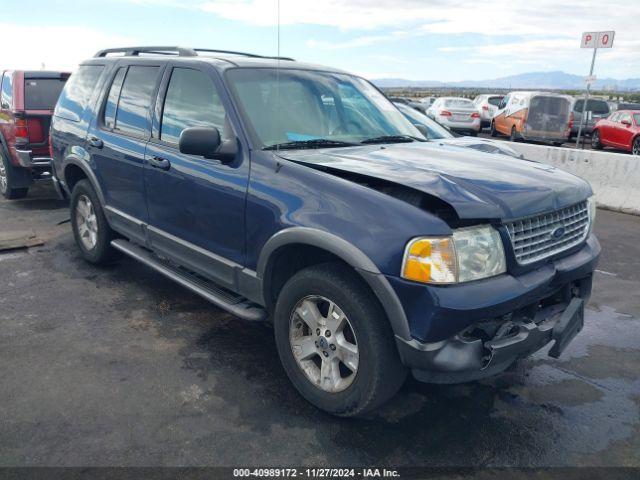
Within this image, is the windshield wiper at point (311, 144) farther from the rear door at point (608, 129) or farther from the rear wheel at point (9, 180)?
the rear door at point (608, 129)

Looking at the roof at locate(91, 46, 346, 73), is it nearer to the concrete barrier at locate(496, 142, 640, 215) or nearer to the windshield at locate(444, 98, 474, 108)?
the concrete barrier at locate(496, 142, 640, 215)

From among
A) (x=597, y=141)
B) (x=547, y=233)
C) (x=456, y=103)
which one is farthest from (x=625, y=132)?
(x=547, y=233)

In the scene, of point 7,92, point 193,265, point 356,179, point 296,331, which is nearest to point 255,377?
point 296,331

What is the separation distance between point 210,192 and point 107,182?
67.6 inches

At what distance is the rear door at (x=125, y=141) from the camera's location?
13.9 feet

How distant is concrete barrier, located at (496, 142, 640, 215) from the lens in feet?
28.1

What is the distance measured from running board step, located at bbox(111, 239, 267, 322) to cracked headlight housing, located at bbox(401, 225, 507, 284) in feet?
4.11

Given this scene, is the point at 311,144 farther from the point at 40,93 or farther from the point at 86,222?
the point at 40,93

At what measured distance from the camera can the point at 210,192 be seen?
139 inches

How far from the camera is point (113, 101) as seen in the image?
4.71 metres

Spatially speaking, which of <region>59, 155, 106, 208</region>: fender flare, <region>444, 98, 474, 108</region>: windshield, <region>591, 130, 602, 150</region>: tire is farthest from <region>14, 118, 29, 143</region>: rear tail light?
<region>444, 98, 474, 108</region>: windshield

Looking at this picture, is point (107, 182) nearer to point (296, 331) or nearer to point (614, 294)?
point (296, 331)

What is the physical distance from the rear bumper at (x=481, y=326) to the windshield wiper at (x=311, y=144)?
130 cm

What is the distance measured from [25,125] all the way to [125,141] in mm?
4221
